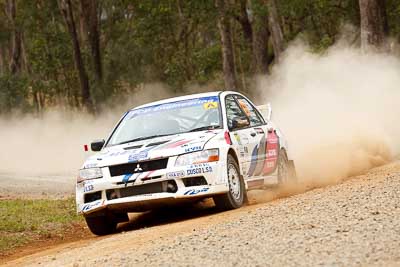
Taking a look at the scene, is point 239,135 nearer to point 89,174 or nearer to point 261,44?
point 89,174

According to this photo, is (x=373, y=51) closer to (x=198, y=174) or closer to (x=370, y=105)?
(x=370, y=105)

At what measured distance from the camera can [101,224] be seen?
11500 millimetres

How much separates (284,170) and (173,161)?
3.14 meters

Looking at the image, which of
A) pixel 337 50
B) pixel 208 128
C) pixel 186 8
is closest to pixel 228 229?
pixel 208 128

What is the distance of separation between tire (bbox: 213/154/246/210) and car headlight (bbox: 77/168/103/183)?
1.45 metres

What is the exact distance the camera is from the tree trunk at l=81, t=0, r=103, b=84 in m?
47.8

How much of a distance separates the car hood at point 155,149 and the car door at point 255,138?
0.96m

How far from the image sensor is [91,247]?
381 inches

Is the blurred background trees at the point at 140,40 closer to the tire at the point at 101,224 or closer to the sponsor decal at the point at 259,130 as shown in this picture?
the sponsor decal at the point at 259,130

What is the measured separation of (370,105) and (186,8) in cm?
2391

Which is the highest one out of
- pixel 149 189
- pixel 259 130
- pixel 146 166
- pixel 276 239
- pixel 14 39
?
pixel 14 39

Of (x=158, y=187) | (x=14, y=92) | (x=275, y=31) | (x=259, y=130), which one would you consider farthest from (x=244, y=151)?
(x=14, y=92)

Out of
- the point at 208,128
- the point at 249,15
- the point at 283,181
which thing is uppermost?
the point at 249,15

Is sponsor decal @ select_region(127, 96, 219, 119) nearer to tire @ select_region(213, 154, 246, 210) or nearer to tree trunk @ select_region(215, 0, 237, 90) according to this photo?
tire @ select_region(213, 154, 246, 210)
